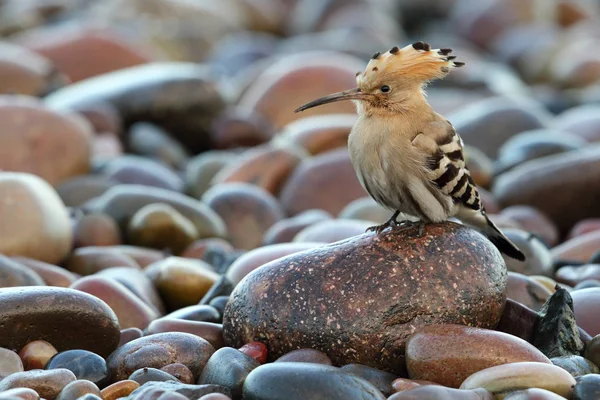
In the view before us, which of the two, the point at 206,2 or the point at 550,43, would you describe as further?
the point at 206,2

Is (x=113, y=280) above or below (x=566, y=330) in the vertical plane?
below

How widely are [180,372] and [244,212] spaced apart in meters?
4.72

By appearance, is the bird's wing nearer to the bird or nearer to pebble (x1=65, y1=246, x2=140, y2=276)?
the bird

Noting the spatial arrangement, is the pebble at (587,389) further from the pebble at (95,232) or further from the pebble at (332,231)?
the pebble at (95,232)

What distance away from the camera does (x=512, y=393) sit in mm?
5332

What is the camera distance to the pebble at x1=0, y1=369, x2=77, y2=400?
18.0 feet

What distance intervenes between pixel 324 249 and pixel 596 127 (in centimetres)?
788

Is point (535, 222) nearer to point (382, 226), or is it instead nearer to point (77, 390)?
point (382, 226)

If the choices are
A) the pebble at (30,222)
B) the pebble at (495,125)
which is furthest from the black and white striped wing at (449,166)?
the pebble at (495,125)

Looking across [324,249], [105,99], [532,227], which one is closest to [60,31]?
[105,99]

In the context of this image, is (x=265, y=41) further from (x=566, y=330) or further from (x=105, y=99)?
(x=566, y=330)

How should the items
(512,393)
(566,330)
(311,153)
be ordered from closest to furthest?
(512,393), (566,330), (311,153)

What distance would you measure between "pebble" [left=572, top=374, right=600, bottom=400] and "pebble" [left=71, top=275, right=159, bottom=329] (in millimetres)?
2938

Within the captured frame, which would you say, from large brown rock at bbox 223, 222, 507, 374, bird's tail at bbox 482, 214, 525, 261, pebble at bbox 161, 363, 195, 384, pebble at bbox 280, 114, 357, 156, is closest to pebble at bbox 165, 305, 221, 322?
large brown rock at bbox 223, 222, 507, 374
